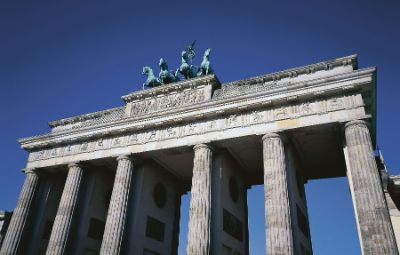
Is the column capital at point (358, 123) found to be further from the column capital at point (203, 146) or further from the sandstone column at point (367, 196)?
the column capital at point (203, 146)

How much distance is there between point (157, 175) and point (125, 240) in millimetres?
5310

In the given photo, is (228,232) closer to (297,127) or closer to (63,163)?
(297,127)

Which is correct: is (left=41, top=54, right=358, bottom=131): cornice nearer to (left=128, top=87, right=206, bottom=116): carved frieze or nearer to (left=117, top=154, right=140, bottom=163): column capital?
(left=128, top=87, right=206, bottom=116): carved frieze

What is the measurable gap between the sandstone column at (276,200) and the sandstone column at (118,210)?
8167 mm

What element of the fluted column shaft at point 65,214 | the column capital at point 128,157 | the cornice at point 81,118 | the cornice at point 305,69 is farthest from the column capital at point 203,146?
the fluted column shaft at point 65,214

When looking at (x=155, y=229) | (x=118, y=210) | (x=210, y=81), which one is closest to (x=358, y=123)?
(x=210, y=81)

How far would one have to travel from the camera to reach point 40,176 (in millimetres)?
23062

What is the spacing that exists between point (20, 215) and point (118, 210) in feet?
24.6

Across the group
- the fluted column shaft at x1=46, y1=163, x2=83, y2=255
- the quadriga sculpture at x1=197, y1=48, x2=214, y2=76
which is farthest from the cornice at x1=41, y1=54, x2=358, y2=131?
the fluted column shaft at x1=46, y1=163, x2=83, y2=255

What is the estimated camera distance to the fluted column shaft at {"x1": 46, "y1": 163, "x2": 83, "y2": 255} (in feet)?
62.8

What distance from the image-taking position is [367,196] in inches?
543

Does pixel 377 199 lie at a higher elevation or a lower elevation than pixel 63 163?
lower

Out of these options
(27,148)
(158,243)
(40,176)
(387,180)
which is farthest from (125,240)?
(387,180)

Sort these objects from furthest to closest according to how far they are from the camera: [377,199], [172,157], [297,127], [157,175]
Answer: [157,175] → [172,157] → [297,127] → [377,199]
